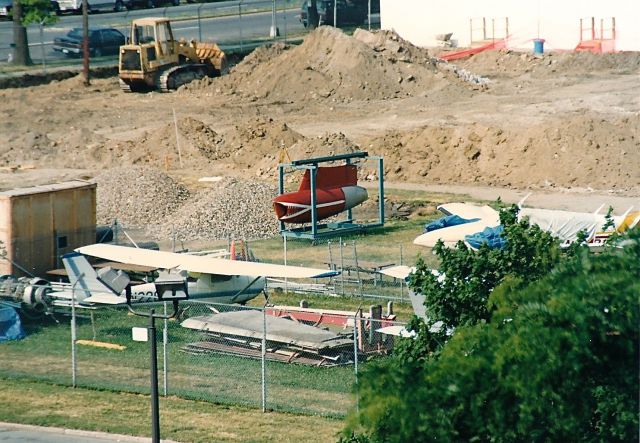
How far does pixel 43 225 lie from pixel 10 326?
5071mm

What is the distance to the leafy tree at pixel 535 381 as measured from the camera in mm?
14266


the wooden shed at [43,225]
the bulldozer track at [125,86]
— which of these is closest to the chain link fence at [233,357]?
the wooden shed at [43,225]

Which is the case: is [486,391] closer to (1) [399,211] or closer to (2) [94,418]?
(2) [94,418]

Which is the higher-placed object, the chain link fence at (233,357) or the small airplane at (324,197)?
the small airplane at (324,197)

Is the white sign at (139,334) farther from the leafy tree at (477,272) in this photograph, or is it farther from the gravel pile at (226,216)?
the gravel pile at (226,216)

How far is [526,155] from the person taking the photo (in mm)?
45750

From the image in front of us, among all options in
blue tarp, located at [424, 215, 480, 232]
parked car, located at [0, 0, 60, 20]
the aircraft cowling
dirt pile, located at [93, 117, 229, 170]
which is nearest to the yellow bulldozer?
dirt pile, located at [93, 117, 229, 170]

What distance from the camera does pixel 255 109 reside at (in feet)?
194

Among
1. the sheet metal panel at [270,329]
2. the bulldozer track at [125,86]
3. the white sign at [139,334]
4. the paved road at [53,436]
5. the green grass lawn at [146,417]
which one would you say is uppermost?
the bulldozer track at [125,86]

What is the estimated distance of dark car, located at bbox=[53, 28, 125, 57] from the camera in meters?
71.9

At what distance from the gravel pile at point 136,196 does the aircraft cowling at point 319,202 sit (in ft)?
12.8

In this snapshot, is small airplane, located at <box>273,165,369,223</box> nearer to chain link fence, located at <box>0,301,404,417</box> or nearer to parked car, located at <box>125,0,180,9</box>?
chain link fence, located at <box>0,301,404,417</box>

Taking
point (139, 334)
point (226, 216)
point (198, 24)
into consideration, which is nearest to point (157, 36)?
point (198, 24)

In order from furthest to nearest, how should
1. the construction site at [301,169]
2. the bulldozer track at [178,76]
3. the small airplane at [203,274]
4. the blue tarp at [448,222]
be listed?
the bulldozer track at [178,76] → the blue tarp at [448,222] → the small airplane at [203,274] → the construction site at [301,169]
